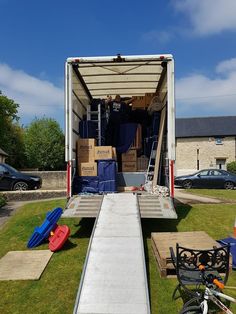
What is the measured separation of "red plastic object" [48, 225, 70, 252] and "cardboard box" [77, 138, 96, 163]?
7.32 ft

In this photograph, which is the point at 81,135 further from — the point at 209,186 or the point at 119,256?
the point at 209,186

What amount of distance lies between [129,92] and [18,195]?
632 centimetres

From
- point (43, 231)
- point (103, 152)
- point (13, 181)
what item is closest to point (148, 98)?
point (103, 152)

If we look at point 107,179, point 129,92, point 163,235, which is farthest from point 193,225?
point 129,92

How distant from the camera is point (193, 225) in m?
8.03

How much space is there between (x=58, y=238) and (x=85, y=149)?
2.74 m

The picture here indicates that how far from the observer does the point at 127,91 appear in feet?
36.3

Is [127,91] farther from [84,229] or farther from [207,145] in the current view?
[207,145]

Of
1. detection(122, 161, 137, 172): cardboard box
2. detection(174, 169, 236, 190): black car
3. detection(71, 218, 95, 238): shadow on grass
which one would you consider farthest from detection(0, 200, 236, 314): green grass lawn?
detection(174, 169, 236, 190): black car

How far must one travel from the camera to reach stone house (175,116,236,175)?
3878 centimetres

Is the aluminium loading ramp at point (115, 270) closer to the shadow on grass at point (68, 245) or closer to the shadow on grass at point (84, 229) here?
the shadow on grass at point (68, 245)

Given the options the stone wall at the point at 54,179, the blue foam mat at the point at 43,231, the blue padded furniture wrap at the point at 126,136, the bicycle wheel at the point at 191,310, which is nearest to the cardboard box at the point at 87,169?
the blue foam mat at the point at 43,231

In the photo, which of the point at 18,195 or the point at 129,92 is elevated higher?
the point at 129,92

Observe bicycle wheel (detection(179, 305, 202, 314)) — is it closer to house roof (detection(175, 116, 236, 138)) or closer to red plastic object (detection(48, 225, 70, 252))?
red plastic object (detection(48, 225, 70, 252))
